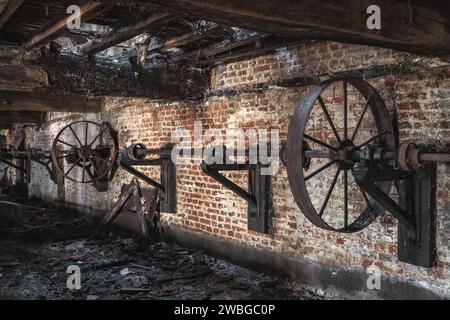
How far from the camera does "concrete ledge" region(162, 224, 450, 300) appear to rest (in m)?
3.76

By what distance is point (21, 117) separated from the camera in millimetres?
10938

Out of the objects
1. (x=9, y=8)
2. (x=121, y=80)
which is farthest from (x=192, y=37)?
(x=9, y=8)

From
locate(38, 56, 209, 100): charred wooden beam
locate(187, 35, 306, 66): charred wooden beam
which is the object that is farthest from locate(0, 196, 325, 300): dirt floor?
locate(187, 35, 306, 66): charred wooden beam

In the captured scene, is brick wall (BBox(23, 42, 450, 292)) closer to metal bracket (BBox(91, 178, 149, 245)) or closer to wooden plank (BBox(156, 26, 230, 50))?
metal bracket (BBox(91, 178, 149, 245))

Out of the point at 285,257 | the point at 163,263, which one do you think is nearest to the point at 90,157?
the point at 163,263

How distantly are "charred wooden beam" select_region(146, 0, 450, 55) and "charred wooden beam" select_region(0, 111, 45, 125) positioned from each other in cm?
962

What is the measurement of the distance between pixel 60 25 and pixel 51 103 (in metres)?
5.12

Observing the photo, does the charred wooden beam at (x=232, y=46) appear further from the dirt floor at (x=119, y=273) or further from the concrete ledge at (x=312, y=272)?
the dirt floor at (x=119, y=273)

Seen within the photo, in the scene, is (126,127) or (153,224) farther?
(126,127)

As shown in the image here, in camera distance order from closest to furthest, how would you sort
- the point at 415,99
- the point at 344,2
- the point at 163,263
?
1. the point at 344,2
2. the point at 415,99
3. the point at 163,263

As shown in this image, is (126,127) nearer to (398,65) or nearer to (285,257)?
(285,257)

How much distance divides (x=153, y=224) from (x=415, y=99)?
4679 millimetres

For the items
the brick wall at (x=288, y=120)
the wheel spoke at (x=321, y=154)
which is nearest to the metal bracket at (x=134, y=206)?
the brick wall at (x=288, y=120)

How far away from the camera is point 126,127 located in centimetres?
769
